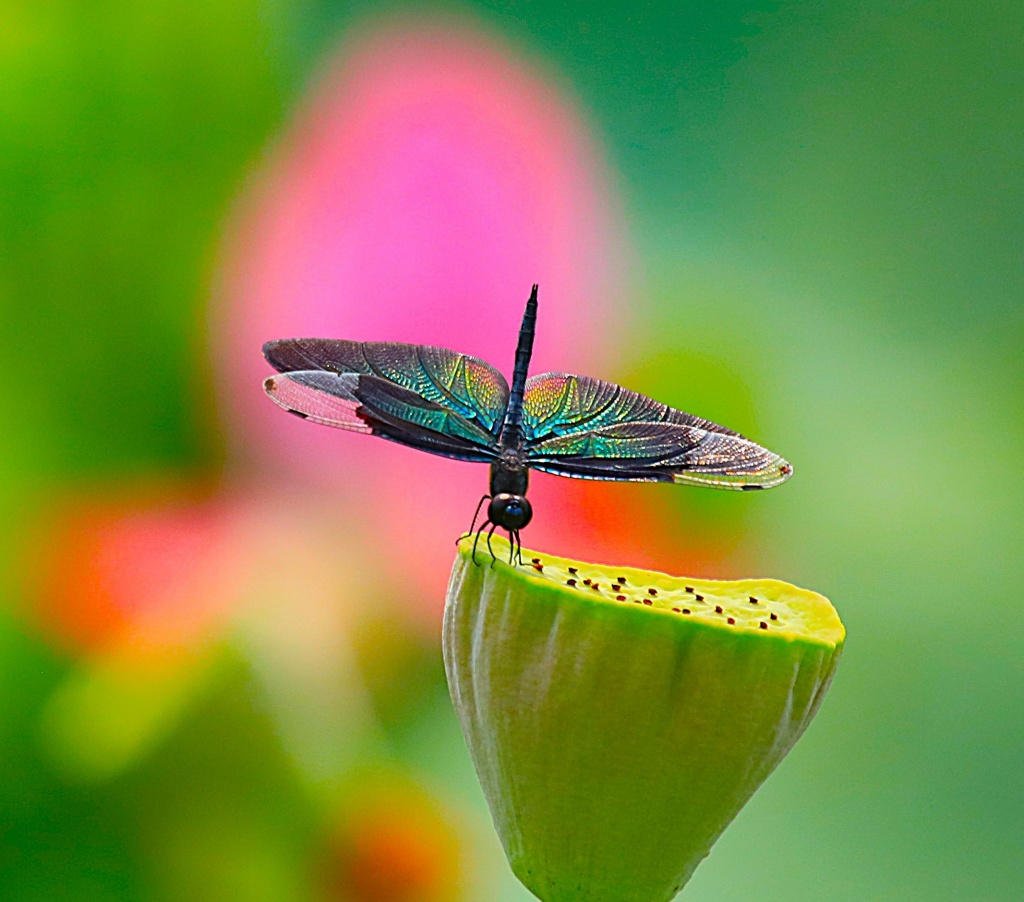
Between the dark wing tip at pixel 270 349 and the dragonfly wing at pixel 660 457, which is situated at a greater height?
the dark wing tip at pixel 270 349

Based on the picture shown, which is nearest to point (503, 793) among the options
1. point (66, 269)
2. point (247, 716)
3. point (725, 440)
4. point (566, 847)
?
point (566, 847)

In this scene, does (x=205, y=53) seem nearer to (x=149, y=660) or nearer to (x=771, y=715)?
(x=149, y=660)

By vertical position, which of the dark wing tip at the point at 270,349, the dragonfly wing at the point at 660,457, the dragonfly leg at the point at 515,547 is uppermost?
the dark wing tip at the point at 270,349

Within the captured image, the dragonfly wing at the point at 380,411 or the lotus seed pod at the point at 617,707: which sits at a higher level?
the dragonfly wing at the point at 380,411

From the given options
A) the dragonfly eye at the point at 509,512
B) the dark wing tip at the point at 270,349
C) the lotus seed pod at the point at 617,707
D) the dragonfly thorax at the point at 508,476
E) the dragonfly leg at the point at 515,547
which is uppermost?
the dark wing tip at the point at 270,349

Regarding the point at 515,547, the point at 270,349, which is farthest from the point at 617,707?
the point at 270,349
